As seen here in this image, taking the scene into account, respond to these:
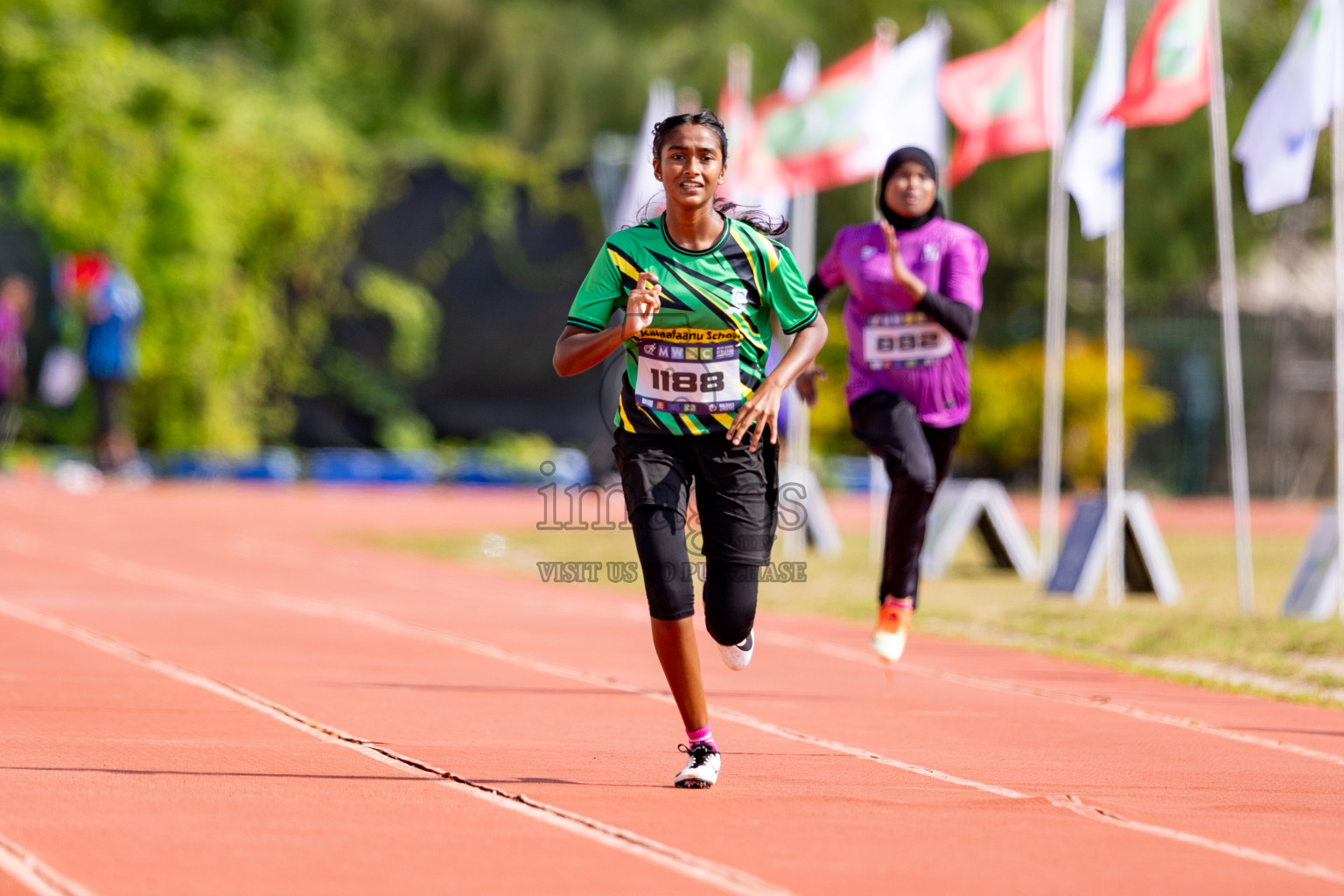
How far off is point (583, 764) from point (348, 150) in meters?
18.4

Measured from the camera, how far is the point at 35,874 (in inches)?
166

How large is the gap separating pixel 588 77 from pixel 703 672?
24.2 m

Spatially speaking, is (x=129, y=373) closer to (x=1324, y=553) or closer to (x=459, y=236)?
(x=459, y=236)

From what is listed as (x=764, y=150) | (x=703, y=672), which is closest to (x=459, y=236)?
(x=764, y=150)

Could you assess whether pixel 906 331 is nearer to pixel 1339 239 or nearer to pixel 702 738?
pixel 702 738

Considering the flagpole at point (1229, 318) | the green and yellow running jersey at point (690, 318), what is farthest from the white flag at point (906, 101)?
the green and yellow running jersey at point (690, 318)

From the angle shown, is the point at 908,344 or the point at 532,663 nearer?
the point at 908,344

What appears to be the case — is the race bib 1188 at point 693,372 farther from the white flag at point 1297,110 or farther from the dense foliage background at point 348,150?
the dense foliage background at point 348,150

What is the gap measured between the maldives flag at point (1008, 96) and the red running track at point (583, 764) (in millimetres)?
5039

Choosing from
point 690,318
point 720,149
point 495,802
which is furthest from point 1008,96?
point 495,802

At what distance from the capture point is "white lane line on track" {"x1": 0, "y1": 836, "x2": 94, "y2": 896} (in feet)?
13.5

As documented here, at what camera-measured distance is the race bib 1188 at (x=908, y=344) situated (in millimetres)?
8266


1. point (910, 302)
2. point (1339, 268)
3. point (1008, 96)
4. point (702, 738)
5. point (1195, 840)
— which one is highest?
point (1008, 96)

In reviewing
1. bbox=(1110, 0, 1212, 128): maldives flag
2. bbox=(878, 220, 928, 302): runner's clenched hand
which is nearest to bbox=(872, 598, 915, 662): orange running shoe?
bbox=(878, 220, 928, 302): runner's clenched hand
